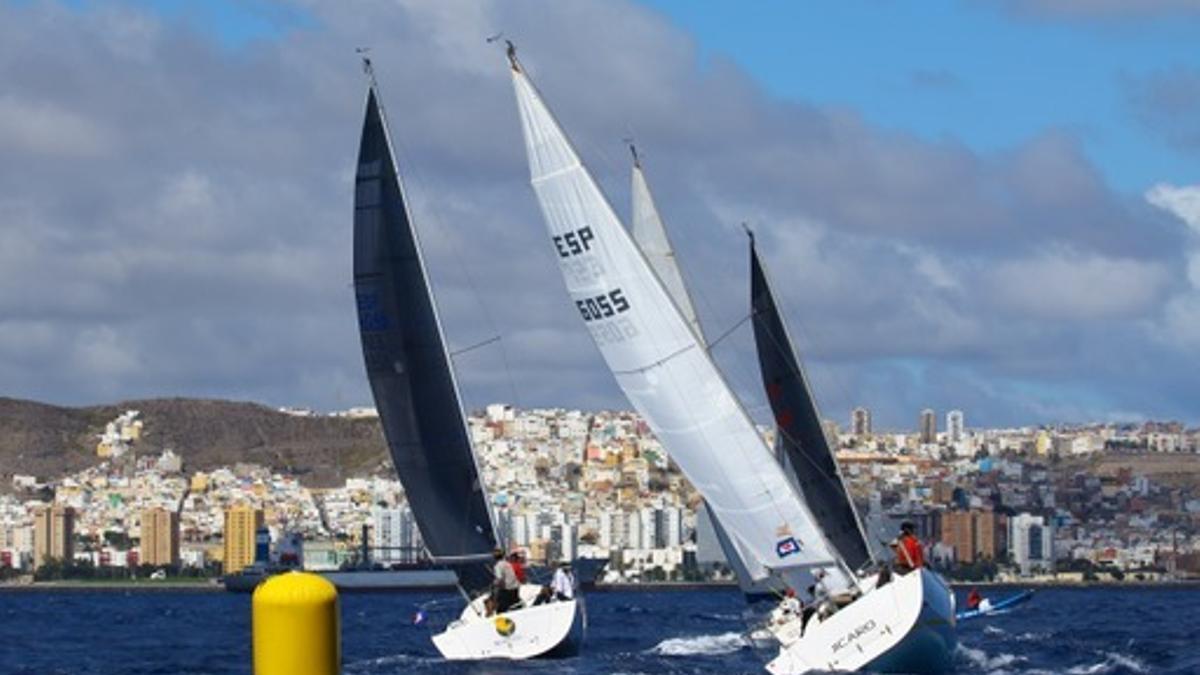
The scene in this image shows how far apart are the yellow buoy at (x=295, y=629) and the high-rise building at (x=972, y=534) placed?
134534 millimetres

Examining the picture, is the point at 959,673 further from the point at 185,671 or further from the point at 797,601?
the point at 185,671

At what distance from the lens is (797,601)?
33.4 m

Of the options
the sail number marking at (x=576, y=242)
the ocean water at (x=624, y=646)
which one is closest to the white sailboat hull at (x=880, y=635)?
Result: the ocean water at (x=624, y=646)

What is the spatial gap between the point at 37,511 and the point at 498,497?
33.5m

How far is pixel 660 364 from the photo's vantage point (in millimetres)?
30891

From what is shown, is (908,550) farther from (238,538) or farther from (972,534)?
(238,538)

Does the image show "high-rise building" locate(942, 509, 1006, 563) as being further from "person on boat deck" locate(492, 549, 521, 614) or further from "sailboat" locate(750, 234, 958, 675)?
"sailboat" locate(750, 234, 958, 675)

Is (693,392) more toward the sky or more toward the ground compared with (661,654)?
more toward the sky

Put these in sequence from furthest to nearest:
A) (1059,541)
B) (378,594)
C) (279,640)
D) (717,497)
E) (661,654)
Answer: (1059,541), (378,594), (661,654), (717,497), (279,640)

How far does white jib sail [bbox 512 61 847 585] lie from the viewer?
1202 inches

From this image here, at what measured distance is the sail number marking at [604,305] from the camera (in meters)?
31.0

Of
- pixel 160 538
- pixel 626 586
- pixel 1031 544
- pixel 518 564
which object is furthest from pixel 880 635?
pixel 160 538

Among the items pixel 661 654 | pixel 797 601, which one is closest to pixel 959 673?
pixel 797 601

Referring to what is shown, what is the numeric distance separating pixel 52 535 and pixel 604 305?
6091 inches
